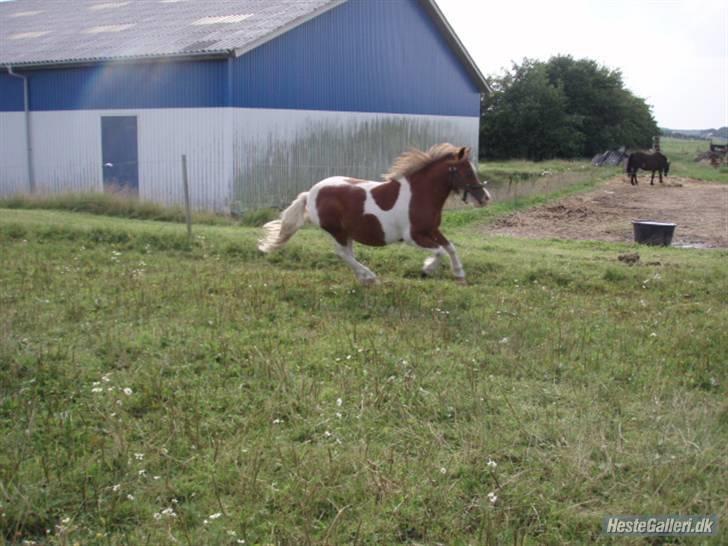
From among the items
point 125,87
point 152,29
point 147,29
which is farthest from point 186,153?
point 147,29

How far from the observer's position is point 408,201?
9867 mm

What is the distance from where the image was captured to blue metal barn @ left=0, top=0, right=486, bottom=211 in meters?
19.8

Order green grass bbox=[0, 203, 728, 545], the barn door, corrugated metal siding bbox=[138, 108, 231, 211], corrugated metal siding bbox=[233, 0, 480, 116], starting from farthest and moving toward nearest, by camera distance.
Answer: the barn door, corrugated metal siding bbox=[233, 0, 480, 116], corrugated metal siding bbox=[138, 108, 231, 211], green grass bbox=[0, 203, 728, 545]

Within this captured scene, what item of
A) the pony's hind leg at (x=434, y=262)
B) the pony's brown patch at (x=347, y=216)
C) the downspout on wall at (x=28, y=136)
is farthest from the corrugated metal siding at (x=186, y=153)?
the pony's hind leg at (x=434, y=262)

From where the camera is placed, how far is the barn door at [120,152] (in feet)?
69.6

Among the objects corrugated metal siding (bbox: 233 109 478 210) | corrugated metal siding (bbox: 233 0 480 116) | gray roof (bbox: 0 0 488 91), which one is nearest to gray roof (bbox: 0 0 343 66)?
gray roof (bbox: 0 0 488 91)

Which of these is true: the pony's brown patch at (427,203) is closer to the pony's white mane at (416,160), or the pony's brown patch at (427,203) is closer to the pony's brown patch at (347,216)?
the pony's white mane at (416,160)

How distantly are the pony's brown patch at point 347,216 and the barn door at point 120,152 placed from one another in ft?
39.1

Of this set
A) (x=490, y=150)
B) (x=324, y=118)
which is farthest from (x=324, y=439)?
(x=490, y=150)

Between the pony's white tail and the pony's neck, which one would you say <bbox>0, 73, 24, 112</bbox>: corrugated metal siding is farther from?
the pony's neck

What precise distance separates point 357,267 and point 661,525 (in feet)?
20.2

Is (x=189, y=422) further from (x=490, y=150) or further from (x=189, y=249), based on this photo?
(x=490, y=150)

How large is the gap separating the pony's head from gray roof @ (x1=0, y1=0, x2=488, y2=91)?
1019 centimetres

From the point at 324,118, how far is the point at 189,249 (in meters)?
10.7
